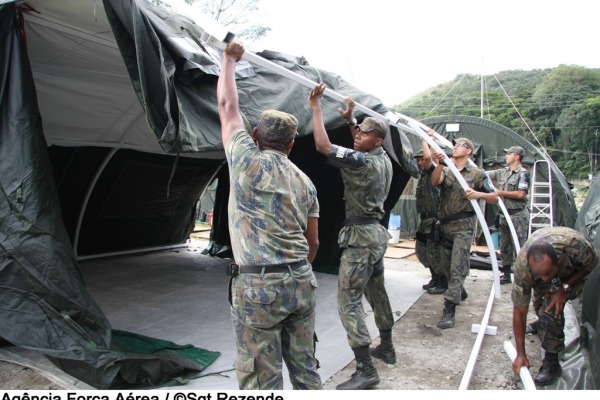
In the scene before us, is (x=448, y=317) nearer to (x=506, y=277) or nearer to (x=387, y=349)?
(x=387, y=349)

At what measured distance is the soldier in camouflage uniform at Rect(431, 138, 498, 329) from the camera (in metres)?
4.81

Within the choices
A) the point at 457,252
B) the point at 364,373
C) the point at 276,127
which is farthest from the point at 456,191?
the point at 276,127

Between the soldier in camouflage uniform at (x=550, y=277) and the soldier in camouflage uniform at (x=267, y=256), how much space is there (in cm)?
155

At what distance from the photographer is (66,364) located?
300cm

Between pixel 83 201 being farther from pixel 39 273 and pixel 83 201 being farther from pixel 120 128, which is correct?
pixel 39 273

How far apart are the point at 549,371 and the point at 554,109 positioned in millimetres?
45946

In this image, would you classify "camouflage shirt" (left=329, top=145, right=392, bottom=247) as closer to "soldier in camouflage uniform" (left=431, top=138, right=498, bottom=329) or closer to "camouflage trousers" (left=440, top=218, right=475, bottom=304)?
"soldier in camouflage uniform" (left=431, top=138, right=498, bottom=329)

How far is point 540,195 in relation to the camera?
9367 millimetres

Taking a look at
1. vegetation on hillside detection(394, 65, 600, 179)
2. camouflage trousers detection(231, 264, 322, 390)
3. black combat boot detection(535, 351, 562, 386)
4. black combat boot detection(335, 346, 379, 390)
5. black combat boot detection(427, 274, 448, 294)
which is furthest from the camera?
vegetation on hillside detection(394, 65, 600, 179)

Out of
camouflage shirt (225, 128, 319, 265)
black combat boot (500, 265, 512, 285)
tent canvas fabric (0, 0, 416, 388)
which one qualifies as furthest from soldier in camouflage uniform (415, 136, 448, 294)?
camouflage shirt (225, 128, 319, 265)

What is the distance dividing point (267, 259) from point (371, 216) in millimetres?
1503

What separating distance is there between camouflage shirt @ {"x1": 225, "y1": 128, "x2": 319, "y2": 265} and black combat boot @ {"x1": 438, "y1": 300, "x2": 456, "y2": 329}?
2969 millimetres

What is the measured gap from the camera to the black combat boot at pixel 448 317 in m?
4.72

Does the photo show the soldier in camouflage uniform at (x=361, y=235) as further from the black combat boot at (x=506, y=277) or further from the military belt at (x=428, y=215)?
the black combat boot at (x=506, y=277)
